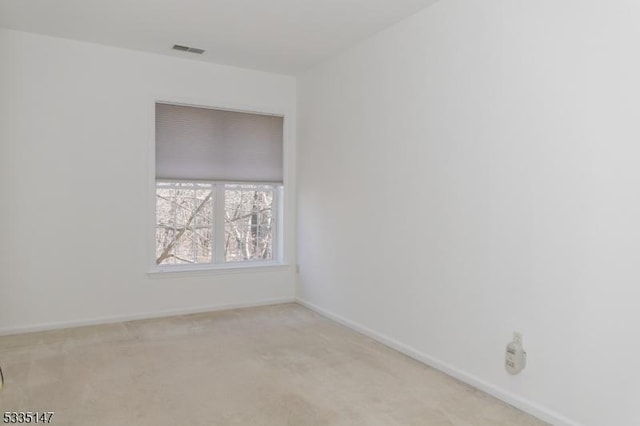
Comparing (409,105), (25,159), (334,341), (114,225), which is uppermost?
(409,105)

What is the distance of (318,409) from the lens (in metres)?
2.71

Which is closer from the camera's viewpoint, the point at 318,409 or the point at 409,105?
the point at 318,409

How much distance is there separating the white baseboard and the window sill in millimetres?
1151

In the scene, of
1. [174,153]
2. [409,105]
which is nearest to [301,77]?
[174,153]

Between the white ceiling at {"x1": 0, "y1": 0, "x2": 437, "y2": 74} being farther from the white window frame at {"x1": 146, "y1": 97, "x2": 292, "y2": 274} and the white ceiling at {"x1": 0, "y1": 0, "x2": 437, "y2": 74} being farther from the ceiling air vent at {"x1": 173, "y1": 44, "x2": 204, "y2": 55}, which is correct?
the white window frame at {"x1": 146, "y1": 97, "x2": 292, "y2": 274}

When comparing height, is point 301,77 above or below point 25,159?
above

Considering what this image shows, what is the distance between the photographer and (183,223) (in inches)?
198

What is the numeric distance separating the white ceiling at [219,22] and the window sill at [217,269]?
2.20 meters

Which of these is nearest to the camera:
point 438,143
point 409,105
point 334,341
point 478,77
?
point 478,77

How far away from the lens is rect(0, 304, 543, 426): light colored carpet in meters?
2.62

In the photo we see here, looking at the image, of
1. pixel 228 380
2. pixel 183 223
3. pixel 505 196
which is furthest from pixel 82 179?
pixel 505 196

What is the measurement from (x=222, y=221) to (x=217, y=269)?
537 mm

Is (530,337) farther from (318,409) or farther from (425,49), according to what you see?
(425,49)

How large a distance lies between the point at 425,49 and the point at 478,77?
62 centimetres
